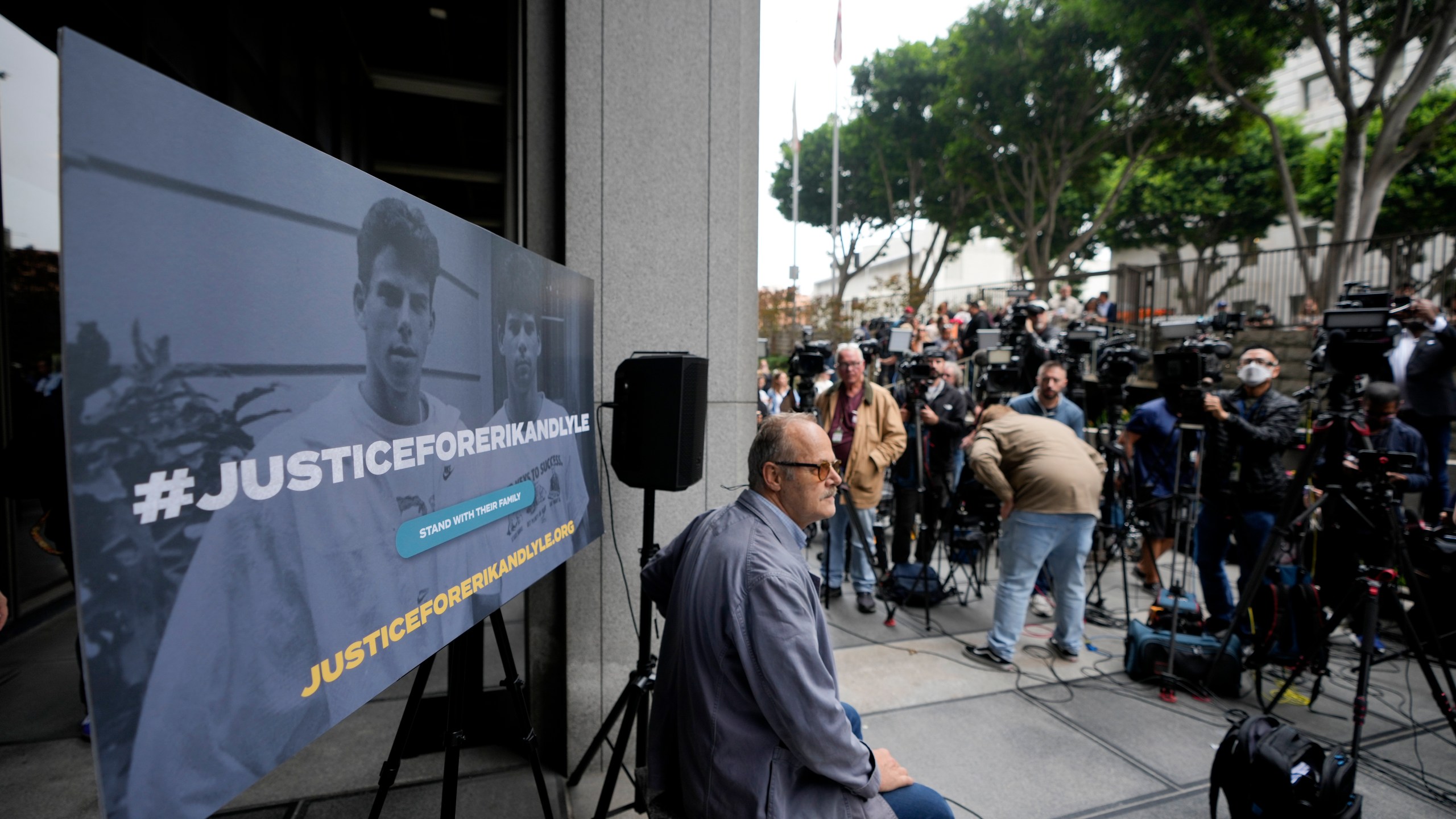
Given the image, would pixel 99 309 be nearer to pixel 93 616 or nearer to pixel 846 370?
pixel 93 616

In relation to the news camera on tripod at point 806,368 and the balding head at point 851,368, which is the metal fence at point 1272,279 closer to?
the news camera on tripod at point 806,368

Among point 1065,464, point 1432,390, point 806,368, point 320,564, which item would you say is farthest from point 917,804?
point 1432,390

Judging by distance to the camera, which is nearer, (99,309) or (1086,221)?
(99,309)

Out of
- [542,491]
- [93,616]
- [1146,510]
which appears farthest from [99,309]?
[1146,510]

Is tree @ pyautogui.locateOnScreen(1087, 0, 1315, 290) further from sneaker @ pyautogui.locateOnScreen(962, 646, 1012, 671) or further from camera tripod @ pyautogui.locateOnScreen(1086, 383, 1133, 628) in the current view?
sneaker @ pyautogui.locateOnScreen(962, 646, 1012, 671)

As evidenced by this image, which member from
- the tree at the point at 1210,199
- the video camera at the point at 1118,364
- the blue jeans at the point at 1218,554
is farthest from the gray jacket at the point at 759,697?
the tree at the point at 1210,199

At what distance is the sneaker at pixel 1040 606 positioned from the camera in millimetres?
5547

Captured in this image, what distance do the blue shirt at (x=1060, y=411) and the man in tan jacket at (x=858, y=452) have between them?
3.06 feet

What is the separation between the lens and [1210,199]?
25609 millimetres

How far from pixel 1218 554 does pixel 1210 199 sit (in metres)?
27.1

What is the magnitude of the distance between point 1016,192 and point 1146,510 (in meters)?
18.7

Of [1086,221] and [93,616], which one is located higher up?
[1086,221]

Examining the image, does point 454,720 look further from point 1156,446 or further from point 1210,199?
point 1210,199

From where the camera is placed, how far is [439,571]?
5.74ft
